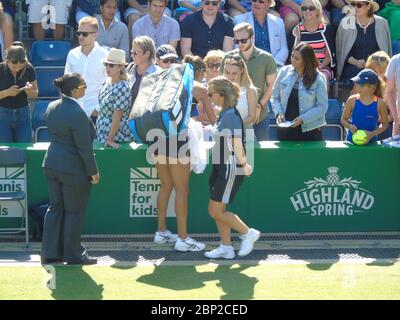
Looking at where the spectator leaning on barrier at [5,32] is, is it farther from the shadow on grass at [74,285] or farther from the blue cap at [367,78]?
the blue cap at [367,78]

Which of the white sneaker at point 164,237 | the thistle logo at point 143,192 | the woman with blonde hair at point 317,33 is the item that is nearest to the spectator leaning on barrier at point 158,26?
the woman with blonde hair at point 317,33

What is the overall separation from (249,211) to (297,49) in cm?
179

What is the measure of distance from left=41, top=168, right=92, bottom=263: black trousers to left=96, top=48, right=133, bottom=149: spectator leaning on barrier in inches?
46.4

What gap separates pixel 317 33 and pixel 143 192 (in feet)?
13.1

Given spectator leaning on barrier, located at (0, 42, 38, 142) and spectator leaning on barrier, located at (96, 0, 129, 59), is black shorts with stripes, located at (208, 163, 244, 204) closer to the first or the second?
spectator leaning on barrier, located at (0, 42, 38, 142)

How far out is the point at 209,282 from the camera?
8617 mm

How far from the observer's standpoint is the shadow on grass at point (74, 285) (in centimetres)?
815

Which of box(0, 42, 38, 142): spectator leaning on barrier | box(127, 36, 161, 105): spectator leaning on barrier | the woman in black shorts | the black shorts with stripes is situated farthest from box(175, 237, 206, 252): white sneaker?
box(0, 42, 38, 142): spectator leaning on barrier

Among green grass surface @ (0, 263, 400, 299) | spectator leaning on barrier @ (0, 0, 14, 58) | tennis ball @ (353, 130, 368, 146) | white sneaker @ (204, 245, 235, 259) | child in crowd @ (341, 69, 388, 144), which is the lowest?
green grass surface @ (0, 263, 400, 299)

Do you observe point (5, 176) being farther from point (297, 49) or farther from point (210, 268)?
point (297, 49)

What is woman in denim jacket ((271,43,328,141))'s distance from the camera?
10289 millimetres

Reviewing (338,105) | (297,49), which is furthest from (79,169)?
(338,105)

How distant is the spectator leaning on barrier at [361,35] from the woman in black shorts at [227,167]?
442cm

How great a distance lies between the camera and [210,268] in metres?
9.09
